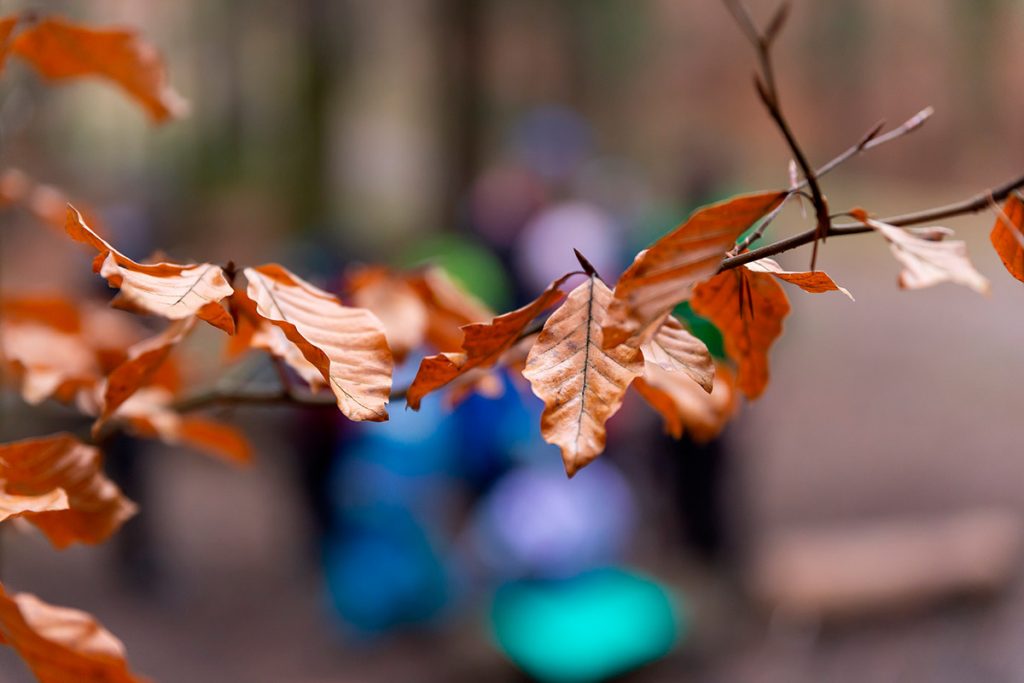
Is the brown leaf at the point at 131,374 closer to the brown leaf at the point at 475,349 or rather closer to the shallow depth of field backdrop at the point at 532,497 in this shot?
the brown leaf at the point at 475,349

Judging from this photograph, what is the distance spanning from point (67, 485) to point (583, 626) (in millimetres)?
1956

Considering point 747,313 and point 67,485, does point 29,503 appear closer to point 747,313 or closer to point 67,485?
point 67,485

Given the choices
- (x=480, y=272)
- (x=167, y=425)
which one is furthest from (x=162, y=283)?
(x=480, y=272)

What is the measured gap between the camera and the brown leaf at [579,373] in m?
0.42

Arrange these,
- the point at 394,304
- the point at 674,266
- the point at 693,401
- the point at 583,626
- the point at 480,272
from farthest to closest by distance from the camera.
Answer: the point at 480,272
the point at 583,626
the point at 394,304
the point at 693,401
the point at 674,266

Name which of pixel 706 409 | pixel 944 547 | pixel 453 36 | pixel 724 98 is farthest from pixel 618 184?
pixel 724 98

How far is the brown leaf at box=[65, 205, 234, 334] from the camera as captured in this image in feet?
1.35

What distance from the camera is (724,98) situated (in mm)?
13445

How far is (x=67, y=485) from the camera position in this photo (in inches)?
21.0

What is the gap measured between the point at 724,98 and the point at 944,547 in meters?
11.4

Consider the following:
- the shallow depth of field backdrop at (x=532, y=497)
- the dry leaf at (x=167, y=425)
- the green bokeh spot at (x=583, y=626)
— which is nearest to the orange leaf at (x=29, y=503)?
the dry leaf at (x=167, y=425)

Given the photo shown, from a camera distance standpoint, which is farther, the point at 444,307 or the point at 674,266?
the point at 444,307

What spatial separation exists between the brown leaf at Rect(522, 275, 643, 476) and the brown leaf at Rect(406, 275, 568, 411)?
0.02m

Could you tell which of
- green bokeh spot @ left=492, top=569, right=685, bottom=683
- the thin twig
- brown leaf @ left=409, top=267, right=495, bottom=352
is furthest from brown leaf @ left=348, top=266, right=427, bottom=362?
green bokeh spot @ left=492, top=569, right=685, bottom=683
